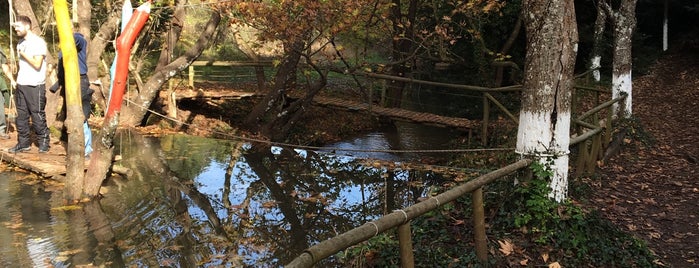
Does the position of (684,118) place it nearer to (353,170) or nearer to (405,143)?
(405,143)

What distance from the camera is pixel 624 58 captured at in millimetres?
11406

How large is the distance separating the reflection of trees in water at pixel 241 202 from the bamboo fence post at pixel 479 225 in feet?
6.35

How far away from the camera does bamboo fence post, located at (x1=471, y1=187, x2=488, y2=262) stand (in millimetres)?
4566

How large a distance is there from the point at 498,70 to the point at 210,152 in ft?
34.4

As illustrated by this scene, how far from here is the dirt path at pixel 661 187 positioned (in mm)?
6012

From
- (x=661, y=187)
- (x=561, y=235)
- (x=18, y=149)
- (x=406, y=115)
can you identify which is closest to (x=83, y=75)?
(x=18, y=149)

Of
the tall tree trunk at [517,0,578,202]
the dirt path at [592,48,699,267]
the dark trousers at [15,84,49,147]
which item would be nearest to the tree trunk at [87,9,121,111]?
the dark trousers at [15,84,49,147]

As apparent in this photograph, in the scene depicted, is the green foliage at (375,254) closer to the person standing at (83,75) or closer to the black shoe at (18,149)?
the person standing at (83,75)

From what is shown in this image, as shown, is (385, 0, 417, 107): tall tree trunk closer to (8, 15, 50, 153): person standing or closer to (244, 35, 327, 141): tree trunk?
(244, 35, 327, 141): tree trunk

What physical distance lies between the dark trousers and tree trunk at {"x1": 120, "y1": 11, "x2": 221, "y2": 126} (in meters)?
4.32

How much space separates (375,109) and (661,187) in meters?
7.58

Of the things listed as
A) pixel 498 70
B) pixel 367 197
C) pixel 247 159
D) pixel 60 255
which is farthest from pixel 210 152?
pixel 498 70

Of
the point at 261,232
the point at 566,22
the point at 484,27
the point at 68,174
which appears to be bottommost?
the point at 261,232

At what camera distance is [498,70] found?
1750 cm
